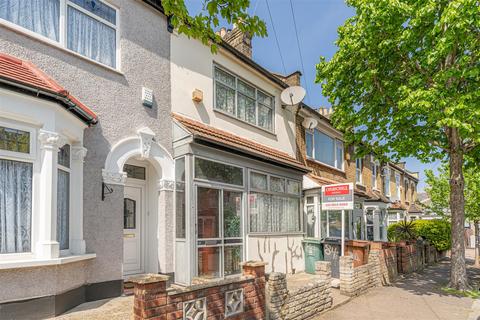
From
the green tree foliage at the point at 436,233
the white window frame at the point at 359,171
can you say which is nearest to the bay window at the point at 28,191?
the white window frame at the point at 359,171

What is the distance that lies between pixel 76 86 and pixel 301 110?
342 inches

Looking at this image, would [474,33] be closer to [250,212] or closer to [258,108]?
[258,108]

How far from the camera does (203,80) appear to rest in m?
8.96

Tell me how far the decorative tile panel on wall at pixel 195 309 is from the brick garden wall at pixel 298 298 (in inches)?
61.5

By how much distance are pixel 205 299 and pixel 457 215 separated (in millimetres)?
8235

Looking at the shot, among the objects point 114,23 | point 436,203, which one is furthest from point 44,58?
point 436,203

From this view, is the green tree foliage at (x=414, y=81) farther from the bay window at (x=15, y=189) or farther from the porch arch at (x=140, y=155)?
the bay window at (x=15, y=189)

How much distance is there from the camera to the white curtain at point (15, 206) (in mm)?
4758

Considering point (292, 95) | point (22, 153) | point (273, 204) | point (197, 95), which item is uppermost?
point (292, 95)

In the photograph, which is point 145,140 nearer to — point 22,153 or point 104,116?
point 104,116

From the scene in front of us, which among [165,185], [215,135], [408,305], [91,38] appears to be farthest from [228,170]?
[408,305]

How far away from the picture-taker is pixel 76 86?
6.21 metres

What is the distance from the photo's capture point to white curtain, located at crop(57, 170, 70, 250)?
5.48 metres

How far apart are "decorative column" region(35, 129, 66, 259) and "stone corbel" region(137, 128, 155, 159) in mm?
2044
